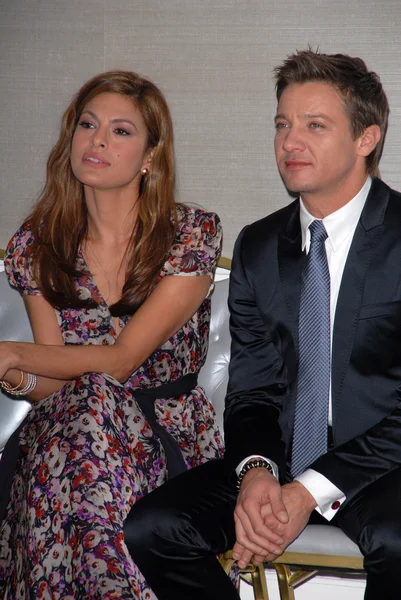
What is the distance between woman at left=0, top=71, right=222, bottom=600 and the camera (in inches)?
82.2

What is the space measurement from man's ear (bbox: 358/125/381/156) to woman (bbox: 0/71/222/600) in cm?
61

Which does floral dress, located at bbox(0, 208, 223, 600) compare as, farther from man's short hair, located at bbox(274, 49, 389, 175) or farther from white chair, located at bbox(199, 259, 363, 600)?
man's short hair, located at bbox(274, 49, 389, 175)

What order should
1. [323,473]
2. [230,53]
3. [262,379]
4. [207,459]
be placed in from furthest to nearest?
1. [230,53]
2. [207,459]
3. [262,379]
4. [323,473]

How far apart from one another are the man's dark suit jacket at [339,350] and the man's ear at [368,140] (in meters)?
0.10

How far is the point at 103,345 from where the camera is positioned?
8.14 ft

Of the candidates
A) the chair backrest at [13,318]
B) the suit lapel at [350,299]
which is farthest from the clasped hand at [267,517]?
the chair backrest at [13,318]

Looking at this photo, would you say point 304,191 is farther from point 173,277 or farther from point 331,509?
point 331,509

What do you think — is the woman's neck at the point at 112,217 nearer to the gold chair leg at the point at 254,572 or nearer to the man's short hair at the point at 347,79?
the man's short hair at the point at 347,79

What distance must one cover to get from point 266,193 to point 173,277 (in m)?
0.68

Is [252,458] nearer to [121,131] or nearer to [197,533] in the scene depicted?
[197,533]

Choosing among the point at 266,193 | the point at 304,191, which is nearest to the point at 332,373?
the point at 304,191

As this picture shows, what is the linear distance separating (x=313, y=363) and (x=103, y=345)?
63 centimetres

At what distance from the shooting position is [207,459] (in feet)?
8.39

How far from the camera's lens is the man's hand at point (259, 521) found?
2.00m
